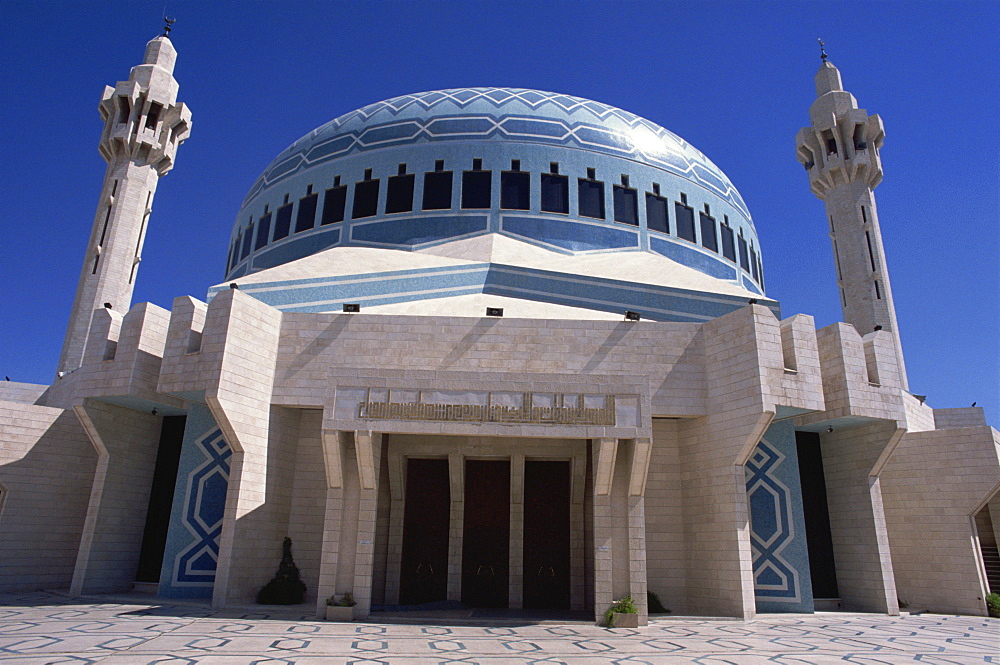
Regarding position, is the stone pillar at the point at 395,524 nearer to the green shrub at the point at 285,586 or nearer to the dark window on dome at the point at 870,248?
the green shrub at the point at 285,586

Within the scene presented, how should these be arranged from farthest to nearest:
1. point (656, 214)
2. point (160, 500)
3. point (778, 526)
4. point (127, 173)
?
point (656, 214) < point (127, 173) < point (160, 500) < point (778, 526)

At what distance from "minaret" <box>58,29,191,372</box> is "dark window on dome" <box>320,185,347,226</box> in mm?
5439

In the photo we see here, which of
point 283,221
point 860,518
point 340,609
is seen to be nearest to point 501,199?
point 283,221

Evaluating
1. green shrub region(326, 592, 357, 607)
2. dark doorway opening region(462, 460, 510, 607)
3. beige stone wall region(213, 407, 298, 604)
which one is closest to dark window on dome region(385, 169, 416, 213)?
beige stone wall region(213, 407, 298, 604)

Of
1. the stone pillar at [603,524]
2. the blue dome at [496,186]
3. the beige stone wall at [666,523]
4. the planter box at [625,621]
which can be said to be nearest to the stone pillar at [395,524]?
the stone pillar at [603,524]

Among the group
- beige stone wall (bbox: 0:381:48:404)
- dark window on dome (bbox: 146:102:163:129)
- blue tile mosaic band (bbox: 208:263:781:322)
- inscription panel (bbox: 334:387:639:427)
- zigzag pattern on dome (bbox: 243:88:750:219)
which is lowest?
inscription panel (bbox: 334:387:639:427)

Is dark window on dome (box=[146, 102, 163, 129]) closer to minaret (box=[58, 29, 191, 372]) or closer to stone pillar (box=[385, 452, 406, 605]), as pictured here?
minaret (box=[58, 29, 191, 372])

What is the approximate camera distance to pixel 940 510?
51.9 ft

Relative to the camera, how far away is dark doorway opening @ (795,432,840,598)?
52.0ft

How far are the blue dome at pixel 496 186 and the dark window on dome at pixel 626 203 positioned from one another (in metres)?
0.04

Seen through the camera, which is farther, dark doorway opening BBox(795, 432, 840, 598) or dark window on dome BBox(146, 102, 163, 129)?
dark window on dome BBox(146, 102, 163, 129)

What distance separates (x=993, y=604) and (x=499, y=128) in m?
21.0

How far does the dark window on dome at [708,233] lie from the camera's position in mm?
27562

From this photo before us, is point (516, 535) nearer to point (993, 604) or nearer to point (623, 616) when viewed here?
point (623, 616)
